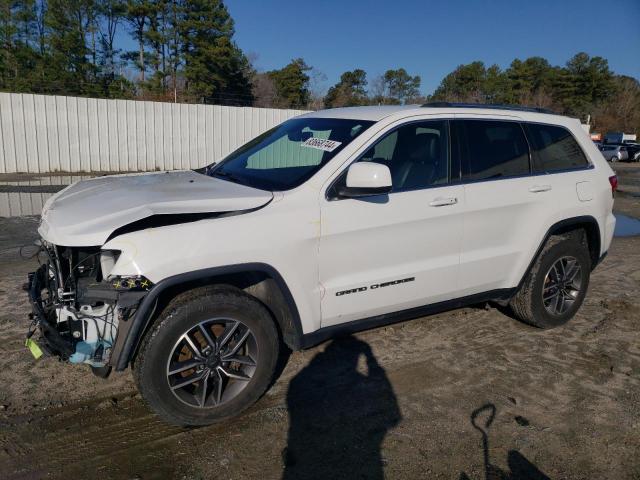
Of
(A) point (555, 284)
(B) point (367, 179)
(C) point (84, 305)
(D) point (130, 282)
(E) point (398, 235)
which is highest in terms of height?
(B) point (367, 179)

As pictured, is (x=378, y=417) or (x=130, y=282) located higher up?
(x=130, y=282)

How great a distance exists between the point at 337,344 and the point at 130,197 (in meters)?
2.12

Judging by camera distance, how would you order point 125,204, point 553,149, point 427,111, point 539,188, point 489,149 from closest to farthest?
point 125,204 → point 427,111 → point 489,149 → point 539,188 → point 553,149

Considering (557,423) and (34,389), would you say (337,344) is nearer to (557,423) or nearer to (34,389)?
(557,423)

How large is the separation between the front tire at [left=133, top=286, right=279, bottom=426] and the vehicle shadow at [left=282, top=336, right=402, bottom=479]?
1.31 feet

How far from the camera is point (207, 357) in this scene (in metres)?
3.06

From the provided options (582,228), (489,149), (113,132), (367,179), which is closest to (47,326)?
(367,179)

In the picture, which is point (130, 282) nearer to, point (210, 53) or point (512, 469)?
point (512, 469)

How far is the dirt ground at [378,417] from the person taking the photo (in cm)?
285

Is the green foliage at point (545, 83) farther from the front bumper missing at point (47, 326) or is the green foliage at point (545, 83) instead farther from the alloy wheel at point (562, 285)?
the front bumper missing at point (47, 326)

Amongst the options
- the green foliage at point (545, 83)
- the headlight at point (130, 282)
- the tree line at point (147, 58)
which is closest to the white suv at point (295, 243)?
the headlight at point (130, 282)

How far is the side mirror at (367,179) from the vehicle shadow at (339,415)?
1.39 meters

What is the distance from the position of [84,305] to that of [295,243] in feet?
4.11

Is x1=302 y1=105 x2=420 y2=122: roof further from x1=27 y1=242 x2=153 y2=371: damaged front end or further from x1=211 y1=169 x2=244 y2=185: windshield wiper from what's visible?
x1=27 y1=242 x2=153 y2=371: damaged front end
